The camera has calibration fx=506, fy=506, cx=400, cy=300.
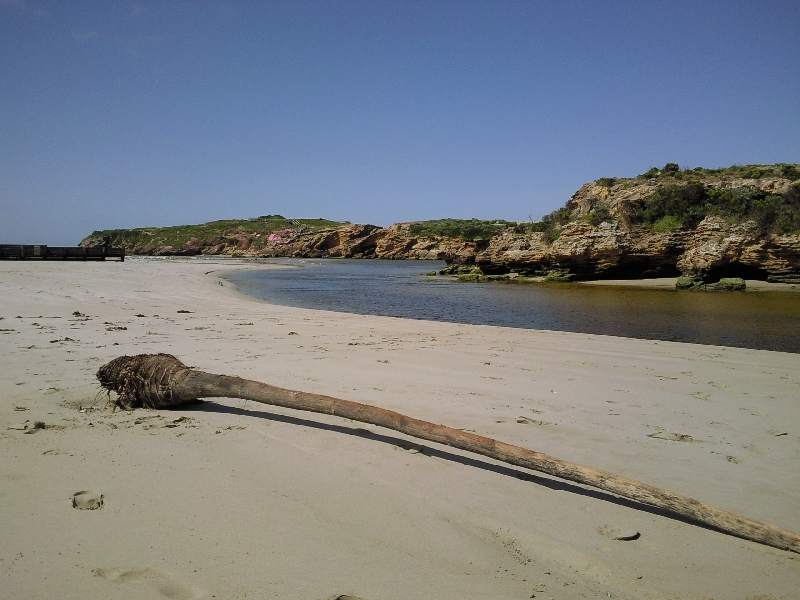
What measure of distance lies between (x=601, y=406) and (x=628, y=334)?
6.97m

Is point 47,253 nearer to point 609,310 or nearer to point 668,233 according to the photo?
point 609,310

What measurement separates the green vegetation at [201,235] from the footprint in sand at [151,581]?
88988 mm

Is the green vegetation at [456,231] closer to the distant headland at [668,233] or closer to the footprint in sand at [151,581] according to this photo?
the distant headland at [668,233]

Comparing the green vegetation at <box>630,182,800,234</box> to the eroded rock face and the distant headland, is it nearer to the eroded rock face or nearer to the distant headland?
the distant headland

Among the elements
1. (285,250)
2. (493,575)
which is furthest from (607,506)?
(285,250)

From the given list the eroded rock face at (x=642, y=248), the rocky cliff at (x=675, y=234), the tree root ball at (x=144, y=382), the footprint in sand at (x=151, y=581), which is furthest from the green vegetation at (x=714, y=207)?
the footprint in sand at (x=151, y=581)

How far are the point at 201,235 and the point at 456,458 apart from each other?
96.5m

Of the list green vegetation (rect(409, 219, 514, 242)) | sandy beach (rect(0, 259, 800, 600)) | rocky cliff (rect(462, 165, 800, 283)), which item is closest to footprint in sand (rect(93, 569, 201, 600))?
sandy beach (rect(0, 259, 800, 600))

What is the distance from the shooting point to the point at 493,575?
6.95 ft

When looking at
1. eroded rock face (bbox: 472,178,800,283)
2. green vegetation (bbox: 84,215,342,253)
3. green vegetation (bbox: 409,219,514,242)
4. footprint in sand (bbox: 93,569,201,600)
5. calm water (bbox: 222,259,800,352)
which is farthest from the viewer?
green vegetation (bbox: 84,215,342,253)

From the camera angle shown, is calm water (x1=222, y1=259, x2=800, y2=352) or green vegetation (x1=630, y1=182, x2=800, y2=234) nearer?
calm water (x1=222, y1=259, x2=800, y2=352)

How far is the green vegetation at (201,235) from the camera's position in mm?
87938

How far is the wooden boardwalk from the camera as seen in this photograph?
31.7 m

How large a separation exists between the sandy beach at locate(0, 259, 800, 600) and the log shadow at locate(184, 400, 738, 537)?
0.02 m
